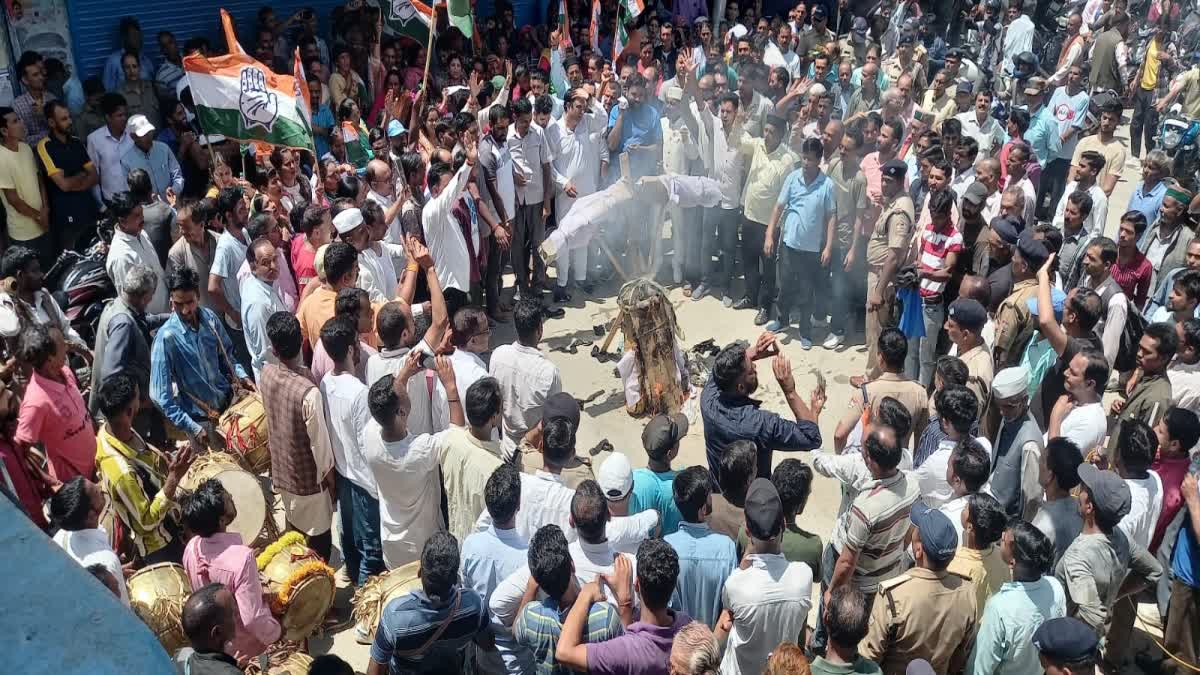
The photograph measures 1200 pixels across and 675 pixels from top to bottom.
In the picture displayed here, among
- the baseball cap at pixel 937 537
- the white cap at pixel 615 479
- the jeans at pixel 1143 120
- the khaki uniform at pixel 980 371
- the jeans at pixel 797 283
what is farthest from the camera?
the jeans at pixel 1143 120

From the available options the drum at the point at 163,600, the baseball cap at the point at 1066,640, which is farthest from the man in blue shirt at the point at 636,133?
the baseball cap at the point at 1066,640

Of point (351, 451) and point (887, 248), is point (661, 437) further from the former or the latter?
point (887, 248)

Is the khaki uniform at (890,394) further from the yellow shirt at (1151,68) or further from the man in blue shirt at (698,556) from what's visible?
the yellow shirt at (1151,68)

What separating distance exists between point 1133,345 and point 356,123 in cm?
782

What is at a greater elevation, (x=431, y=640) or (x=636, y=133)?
(x=636, y=133)

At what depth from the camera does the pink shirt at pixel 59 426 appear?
5.44m

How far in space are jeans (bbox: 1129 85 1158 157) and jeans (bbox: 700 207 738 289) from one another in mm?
7404

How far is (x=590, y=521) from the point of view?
4410 mm

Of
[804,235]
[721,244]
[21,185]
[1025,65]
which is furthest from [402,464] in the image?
[1025,65]

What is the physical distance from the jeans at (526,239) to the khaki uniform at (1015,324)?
16.0ft

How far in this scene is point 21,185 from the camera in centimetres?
845

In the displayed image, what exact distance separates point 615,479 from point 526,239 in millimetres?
5786

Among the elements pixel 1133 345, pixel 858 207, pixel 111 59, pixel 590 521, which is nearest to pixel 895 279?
pixel 858 207

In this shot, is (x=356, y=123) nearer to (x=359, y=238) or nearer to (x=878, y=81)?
(x=359, y=238)
